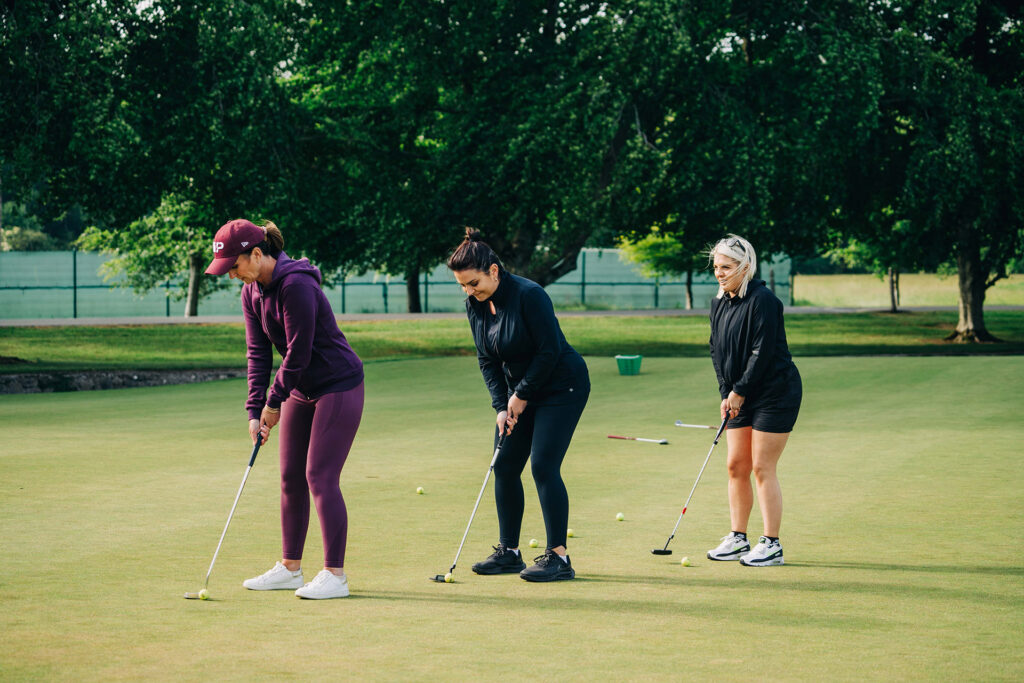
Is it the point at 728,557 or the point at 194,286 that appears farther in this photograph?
the point at 194,286

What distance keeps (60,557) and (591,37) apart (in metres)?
22.5

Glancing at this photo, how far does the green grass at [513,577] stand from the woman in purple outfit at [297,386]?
0.27 metres

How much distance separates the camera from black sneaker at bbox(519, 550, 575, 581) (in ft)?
22.8

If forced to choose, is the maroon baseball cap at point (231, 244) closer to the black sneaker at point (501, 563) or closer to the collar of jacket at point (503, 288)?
the collar of jacket at point (503, 288)

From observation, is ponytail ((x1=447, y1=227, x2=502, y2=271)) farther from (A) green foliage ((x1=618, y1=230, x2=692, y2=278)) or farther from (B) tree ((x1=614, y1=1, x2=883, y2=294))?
(A) green foliage ((x1=618, y1=230, x2=692, y2=278))

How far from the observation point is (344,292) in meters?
55.9

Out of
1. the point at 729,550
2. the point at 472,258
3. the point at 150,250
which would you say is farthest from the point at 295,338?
the point at 150,250

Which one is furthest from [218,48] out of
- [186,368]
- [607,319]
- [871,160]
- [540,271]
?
[607,319]

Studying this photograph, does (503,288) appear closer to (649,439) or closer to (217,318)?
(649,439)

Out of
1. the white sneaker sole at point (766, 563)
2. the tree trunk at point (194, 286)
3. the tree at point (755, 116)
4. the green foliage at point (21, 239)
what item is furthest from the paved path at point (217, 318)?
the white sneaker sole at point (766, 563)

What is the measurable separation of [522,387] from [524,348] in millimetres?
217

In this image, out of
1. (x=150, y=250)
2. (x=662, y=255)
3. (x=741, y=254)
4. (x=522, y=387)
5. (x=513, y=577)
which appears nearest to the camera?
(x=522, y=387)

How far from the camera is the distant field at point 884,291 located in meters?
69.8

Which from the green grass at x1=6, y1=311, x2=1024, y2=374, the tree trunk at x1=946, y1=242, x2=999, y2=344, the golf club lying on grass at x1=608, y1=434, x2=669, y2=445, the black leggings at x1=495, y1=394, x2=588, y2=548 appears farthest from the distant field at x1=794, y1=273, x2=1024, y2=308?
the black leggings at x1=495, y1=394, x2=588, y2=548
